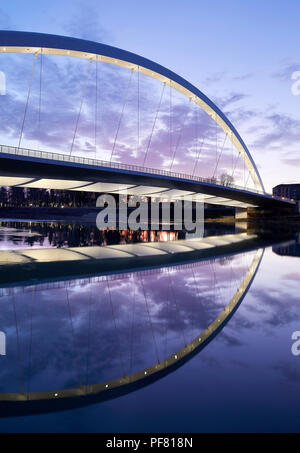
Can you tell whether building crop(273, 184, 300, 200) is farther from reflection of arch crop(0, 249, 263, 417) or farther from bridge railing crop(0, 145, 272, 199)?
reflection of arch crop(0, 249, 263, 417)

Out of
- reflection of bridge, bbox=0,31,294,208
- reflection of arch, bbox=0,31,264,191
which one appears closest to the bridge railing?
reflection of bridge, bbox=0,31,294,208

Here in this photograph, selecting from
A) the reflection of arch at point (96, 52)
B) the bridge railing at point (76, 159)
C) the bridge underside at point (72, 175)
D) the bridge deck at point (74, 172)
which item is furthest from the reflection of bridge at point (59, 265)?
the reflection of arch at point (96, 52)

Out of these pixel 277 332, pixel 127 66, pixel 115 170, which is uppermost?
pixel 127 66

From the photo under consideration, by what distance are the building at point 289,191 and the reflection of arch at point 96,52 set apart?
12355 cm

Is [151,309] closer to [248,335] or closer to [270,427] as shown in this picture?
[248,335]

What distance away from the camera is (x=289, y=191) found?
495ft

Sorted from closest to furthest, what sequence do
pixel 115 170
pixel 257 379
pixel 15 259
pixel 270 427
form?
1. pixel 270 427
2. pixel 257 379
3. pixel 15 259
4. pixel 115 170

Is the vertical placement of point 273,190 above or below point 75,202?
above

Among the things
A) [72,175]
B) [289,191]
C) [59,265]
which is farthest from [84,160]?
[289,191]

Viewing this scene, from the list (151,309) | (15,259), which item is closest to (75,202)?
(15,259)

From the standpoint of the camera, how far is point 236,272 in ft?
28.8

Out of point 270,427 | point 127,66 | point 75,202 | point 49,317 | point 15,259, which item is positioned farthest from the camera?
point 75,202

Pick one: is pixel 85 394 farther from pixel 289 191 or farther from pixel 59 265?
pixel 289 191
